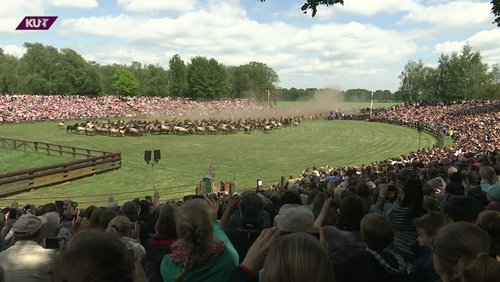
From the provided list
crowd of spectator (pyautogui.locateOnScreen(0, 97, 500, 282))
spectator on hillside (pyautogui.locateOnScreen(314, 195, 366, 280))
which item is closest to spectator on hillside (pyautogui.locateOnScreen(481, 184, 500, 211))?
crowd of spectator (pyautogui.locateOnScreen(0, 97, 500, 282))

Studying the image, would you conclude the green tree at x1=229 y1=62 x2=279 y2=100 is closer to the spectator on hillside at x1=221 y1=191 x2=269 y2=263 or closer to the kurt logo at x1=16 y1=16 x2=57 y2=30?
the kurt logo at x1=16 y1=16 x2=57 y2=30

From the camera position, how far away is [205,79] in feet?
369

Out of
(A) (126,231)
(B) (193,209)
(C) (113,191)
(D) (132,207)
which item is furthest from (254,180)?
(B) (193,209)

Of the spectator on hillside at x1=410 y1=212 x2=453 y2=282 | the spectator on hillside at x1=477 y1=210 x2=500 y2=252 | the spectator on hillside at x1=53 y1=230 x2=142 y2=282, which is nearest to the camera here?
the spectator on hillside at x1=53 y1=230 x2=142 y2=282

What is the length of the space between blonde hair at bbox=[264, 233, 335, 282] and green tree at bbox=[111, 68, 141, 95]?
125 meters

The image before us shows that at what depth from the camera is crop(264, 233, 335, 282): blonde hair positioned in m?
2.19

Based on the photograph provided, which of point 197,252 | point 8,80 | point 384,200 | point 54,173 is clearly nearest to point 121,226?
point 197,252

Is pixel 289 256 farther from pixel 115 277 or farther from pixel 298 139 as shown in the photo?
pixel 298 139

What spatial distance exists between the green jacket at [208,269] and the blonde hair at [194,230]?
2.9 inches

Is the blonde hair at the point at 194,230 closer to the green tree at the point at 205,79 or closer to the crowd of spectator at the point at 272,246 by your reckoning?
the crowd of spectator at the point at 272,246

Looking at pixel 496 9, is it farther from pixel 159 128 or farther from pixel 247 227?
pixel 159 128

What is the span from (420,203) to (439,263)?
3069 mm

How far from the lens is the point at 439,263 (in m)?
3.03

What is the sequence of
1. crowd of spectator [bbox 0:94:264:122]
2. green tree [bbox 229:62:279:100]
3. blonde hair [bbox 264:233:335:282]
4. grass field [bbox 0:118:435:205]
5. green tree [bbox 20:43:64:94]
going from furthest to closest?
green tree [bbox 229:62:279:100]
green tree [bbox 20:43:64:94]
crowd of spectator [bbox 0:94:264:122]
grass field [bbox 0:118:435:205]
blonde hair [bbox 264:233:335:282]
